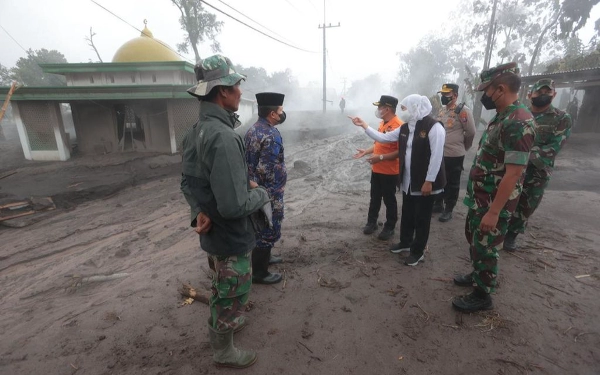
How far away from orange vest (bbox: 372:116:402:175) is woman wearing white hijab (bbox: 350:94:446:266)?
290 millimetres

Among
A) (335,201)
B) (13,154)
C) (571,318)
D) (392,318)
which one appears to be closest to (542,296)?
(571,318)

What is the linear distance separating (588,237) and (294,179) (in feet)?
20.6

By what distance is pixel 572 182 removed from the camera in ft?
23.0

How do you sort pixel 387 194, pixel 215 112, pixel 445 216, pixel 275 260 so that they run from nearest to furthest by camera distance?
pixel 215 112 < pixel 275 260 < pixel 387 194 < pixel 445 216

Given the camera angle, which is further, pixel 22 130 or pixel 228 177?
pixel 22 130

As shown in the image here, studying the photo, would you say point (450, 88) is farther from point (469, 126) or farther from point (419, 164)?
point (419, 164)

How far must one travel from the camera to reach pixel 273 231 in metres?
3.02

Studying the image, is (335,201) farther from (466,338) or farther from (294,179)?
(466,338)

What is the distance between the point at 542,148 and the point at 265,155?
10.8 feet

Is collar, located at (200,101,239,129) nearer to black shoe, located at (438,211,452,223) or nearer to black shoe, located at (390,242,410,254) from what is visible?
black shoe, located at (390,242,410,254)

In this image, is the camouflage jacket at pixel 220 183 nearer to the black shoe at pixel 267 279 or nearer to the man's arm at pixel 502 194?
the black shoe at pixel 267 279

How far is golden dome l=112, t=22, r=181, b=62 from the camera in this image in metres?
15.9

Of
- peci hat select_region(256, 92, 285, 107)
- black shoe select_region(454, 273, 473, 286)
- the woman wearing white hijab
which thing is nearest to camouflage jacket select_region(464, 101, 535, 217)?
the woman wearing white hijab

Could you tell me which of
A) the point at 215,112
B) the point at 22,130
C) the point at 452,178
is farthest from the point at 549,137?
the point at 22,130
